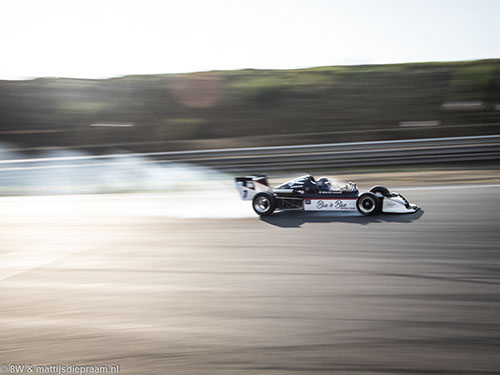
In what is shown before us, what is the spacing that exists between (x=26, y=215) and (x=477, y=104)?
64.2 ft

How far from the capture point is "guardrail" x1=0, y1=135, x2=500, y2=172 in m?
13.2

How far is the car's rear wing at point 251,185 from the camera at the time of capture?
898cm

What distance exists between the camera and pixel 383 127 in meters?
21.4

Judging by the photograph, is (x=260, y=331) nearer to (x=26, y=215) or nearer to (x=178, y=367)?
(x=178, y=367)

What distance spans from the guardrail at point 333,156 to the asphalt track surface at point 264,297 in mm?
5668

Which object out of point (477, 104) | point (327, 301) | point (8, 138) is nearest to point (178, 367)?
point (327, 301)

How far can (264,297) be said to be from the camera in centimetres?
464

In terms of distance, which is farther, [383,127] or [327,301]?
[383,127]

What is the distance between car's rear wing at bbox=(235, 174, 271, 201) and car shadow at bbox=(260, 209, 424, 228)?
599mm

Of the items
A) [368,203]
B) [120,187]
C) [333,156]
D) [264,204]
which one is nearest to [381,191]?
[368,203]

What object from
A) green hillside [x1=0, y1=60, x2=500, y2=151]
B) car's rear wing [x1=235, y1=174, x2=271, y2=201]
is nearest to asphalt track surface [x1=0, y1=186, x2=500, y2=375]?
car's rear wing [x1=235, y1=174, x2=271, y2=201]

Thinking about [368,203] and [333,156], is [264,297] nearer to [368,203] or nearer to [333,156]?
[368,203]

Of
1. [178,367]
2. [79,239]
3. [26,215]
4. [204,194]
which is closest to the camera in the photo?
[178,367]

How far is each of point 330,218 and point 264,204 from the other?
4.18 ft
